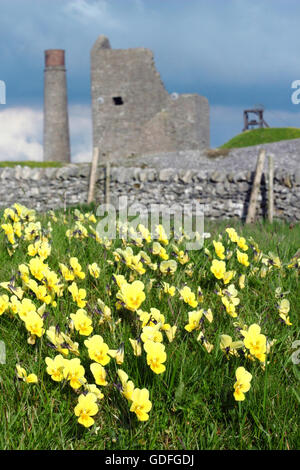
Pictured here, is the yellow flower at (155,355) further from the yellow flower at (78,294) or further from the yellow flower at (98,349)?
the yellow flower at (78,294)

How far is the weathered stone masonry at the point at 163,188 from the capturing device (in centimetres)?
1186

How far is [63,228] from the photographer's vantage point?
4.14m

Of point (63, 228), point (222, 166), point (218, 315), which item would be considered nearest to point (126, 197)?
point (222, 166)

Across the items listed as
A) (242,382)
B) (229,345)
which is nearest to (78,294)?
(229,345)

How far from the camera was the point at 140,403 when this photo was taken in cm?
152

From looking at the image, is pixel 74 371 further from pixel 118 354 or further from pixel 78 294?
pixel 78 294

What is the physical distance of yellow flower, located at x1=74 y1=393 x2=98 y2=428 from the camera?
1.53 metres

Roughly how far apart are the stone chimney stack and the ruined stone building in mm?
6643

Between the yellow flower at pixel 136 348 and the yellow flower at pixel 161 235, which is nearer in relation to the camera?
the yellow flower at pixel 136 348

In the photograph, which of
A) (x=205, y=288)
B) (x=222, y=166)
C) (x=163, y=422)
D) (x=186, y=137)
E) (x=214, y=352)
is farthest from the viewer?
(x=186, y=137)

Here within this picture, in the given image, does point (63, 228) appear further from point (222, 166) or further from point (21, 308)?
point (222, 166)

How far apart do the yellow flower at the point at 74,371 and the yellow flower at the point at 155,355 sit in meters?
0.25

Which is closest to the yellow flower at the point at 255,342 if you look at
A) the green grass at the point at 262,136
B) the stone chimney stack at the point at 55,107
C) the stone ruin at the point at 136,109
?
the green grass at the point at 262,136

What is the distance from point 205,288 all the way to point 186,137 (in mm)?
29551
